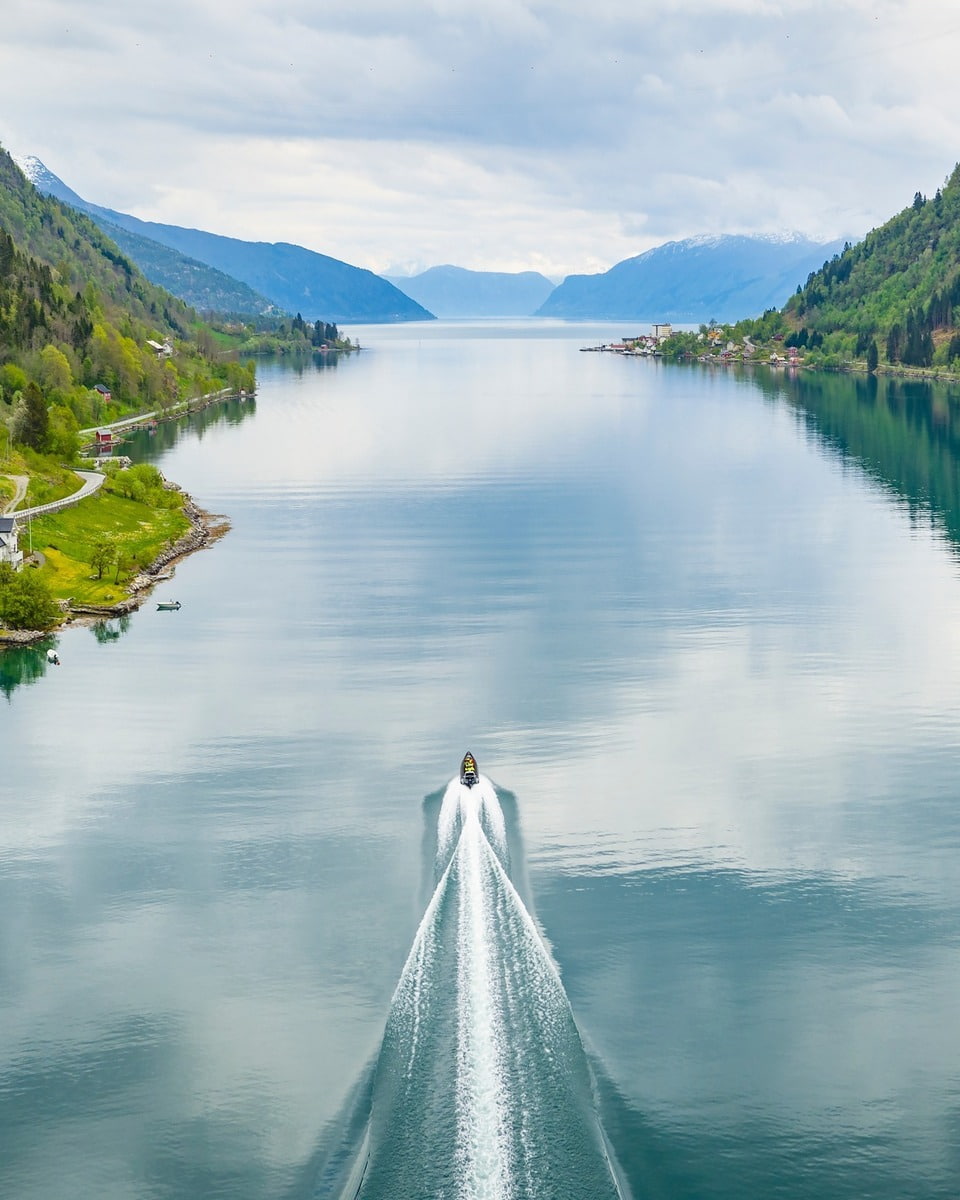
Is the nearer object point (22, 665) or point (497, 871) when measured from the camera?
point (497, 871)

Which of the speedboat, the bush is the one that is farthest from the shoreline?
the speedboat

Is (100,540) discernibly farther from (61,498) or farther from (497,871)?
(497,871)

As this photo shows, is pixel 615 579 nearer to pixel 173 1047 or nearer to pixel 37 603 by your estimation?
pixel 37 603

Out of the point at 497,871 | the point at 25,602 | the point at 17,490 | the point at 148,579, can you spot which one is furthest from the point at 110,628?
the point at 497,871

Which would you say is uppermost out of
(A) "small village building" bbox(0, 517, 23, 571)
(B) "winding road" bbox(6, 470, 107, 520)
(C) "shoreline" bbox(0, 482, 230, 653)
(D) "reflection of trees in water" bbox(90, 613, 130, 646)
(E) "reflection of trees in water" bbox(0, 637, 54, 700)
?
(B) "winding road" bbox(6, 470, 107, 520)

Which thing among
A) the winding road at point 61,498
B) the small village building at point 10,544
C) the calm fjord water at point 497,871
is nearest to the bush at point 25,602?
the calm fjord water at point 497,871

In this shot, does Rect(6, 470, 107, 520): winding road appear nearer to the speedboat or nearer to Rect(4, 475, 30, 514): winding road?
Rect(4, 475, 30, 514): winding road
